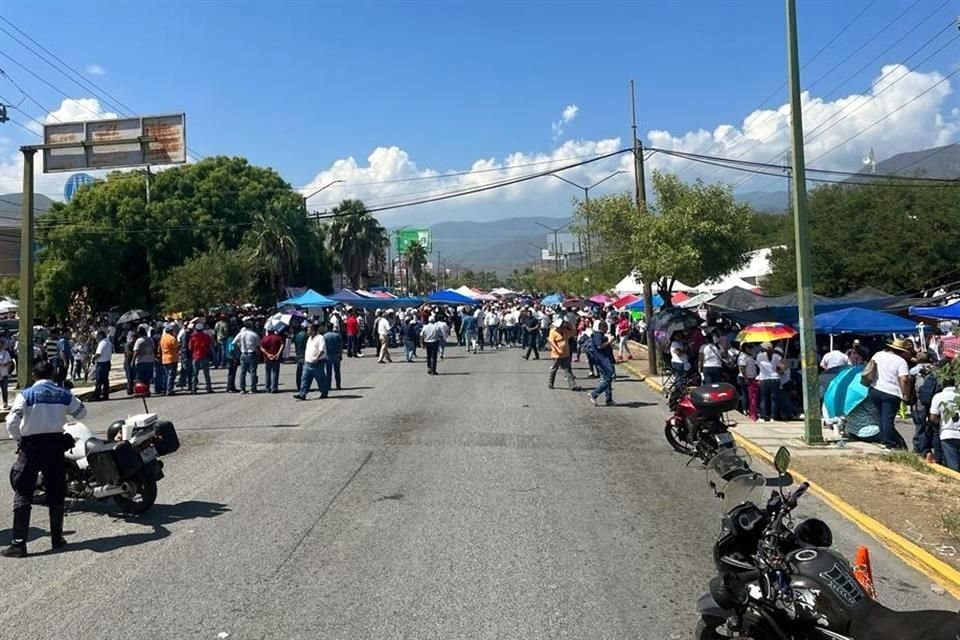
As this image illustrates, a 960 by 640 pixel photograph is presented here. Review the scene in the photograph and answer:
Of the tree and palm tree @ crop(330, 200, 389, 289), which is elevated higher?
palm tree @ crop(330, 200, 389, 289)

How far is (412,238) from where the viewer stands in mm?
106562

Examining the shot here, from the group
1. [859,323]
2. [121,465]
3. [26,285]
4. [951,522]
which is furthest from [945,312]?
[26,285]

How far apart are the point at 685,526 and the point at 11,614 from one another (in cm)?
511

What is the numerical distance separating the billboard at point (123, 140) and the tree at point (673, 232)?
1151 cm

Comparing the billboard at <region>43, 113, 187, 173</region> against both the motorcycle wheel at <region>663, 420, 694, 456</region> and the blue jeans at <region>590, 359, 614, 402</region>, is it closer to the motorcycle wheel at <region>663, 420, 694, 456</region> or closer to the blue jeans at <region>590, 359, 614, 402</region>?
the blue jeans at <region>590, 359, 614, 402</region>

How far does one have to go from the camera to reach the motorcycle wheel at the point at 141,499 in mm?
7602

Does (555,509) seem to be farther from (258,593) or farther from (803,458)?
(803,458)

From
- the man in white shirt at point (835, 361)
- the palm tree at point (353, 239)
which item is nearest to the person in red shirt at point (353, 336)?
the man in white shirt at point (835, 361)

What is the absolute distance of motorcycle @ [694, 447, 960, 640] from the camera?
346 centimetres

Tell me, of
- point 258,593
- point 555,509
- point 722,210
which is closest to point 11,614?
point 258,593

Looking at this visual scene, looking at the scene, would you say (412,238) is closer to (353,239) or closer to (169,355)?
(353,239)

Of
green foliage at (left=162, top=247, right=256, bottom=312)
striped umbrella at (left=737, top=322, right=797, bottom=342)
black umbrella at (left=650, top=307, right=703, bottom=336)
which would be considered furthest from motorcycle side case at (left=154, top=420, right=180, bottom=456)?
green foliage at (left=162, top=247, right=256, bottom=312)

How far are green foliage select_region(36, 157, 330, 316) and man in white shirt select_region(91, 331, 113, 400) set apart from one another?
89.7 ft

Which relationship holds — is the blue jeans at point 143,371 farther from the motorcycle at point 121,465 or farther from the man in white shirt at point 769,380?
the man in white shirt at point 769,380
